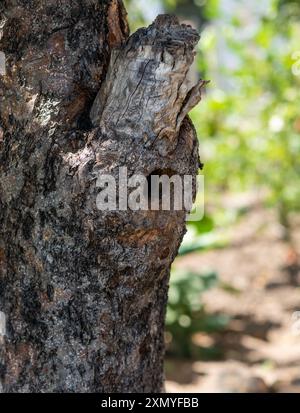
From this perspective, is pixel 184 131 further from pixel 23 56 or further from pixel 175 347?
pixel 175 347

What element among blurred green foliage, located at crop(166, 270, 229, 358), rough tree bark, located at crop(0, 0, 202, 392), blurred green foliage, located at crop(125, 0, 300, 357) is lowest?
rough tree bark, located at crop(0, 0, 202, 392)

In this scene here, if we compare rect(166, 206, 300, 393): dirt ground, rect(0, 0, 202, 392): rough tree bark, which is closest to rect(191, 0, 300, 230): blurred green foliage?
rect(166, 206, 300, 393): dirt ground

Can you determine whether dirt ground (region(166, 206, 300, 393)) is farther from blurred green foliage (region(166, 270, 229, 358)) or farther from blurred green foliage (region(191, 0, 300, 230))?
blurred green foliage (region(191, 0, 300, 230))

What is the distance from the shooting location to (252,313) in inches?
242

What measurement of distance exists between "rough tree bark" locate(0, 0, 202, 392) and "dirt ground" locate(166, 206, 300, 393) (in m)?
0.80

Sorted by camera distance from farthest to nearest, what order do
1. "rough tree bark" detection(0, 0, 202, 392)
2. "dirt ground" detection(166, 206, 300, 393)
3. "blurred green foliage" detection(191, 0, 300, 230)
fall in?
"blurred green foliage" detection(191, 0, 300, 230) < "dirt ground" detection(166, 206, 300, 393) < "rough tree bark" detection(0, 0, 202, 392)

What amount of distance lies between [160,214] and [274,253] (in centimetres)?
537

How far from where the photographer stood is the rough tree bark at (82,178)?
7.01 feet

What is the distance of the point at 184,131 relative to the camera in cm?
226

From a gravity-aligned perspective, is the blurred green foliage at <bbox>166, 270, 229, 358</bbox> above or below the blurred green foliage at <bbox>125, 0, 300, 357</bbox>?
below

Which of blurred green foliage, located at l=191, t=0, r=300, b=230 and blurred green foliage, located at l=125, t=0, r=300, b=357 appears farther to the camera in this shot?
blurred green foliage, located at l=191, t=0, r=300, b=230

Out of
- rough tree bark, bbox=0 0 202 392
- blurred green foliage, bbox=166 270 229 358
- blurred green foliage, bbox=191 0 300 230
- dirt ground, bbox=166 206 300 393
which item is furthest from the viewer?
blurred green foliage, bbox=191 0 300 230

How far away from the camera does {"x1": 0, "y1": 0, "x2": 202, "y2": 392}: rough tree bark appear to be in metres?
2.14

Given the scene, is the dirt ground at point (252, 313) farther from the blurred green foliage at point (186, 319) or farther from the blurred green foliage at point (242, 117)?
the blurred green foliage at point (242, 117)
